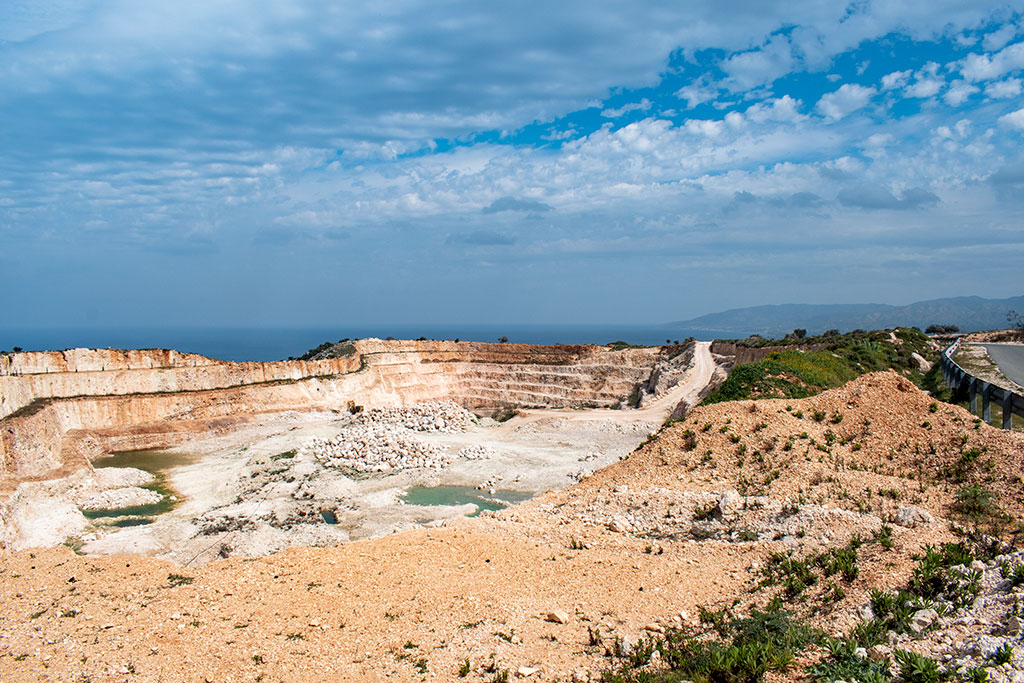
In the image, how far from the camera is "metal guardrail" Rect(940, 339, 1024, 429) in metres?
15.0

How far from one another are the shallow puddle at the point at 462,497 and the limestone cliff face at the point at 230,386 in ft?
45.2

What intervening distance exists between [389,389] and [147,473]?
26.9 m

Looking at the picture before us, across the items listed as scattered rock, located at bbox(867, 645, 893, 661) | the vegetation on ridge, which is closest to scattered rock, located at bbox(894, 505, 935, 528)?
scattered rock, located at bbox(867, 645, 893, 661)

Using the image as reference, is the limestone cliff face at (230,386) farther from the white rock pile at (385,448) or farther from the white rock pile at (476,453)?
the white rock pile at (476,453)

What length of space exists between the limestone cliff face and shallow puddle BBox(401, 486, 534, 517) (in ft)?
45.2

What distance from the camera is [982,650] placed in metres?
5.79

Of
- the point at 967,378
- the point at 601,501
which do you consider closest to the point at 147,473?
the point at 601,501

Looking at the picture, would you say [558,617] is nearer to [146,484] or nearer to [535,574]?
[535,574]

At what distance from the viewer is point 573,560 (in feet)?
40.2

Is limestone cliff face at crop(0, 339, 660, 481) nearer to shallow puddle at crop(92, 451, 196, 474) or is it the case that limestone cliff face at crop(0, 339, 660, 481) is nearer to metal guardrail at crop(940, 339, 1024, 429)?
shallow puddle at crop(92, 451, 196, 474)

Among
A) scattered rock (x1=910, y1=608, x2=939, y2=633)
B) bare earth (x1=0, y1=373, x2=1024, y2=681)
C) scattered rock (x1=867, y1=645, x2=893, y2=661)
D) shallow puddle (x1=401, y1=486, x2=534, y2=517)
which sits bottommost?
shallow puddle (x1=401, y1=486, x2=534, y2=517)

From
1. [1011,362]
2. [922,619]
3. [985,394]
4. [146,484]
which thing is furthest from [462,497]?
[1011,362]

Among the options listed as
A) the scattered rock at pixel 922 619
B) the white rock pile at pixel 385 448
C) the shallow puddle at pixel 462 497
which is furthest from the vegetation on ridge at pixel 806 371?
the scattered rock at pixel 922 619

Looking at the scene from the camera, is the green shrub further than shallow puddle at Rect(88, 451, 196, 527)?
No
